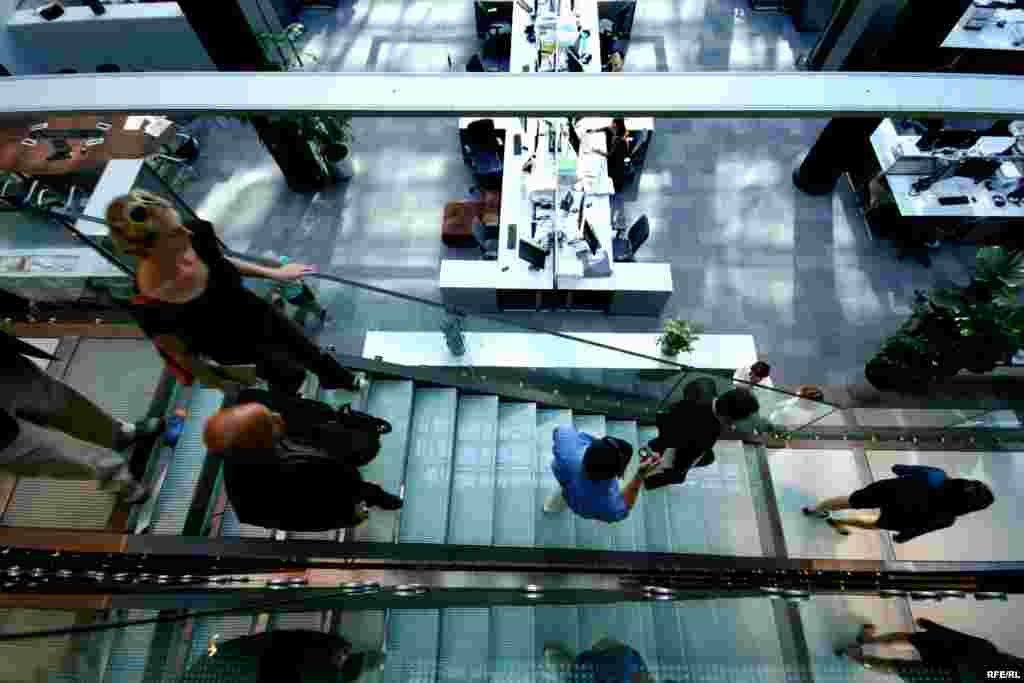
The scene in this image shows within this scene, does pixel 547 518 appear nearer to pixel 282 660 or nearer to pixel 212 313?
pixel 282 660

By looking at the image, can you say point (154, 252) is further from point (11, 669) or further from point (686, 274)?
point (686, 274)

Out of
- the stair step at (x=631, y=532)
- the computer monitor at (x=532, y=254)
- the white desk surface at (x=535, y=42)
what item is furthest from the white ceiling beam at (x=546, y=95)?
the white desk surface at (x=535, y=42)

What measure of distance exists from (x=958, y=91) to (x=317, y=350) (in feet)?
12.6

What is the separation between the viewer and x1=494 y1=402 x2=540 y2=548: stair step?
167 inches

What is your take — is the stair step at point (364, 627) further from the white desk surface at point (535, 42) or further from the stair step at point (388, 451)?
the white desk surface at point (535, 42)

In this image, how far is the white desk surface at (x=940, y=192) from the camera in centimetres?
699

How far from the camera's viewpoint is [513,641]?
348 centimetres

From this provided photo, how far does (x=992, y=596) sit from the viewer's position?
3.80 meters

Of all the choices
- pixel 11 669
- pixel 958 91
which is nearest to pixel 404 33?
pixel 958 91

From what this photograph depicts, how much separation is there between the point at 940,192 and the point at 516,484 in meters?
6.73

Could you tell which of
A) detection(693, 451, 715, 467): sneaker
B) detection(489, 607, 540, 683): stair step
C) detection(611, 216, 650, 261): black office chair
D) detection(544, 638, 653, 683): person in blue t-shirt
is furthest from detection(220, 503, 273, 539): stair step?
detection(611, 216, 650, 261): black office chair

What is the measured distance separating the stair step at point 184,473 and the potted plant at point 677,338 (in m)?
4.16

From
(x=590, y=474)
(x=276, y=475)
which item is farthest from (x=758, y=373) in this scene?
(x=276, y=475)

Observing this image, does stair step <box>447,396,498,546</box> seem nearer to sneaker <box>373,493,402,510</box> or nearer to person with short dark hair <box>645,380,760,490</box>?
sneaker <box>373,493,402,510</box>
